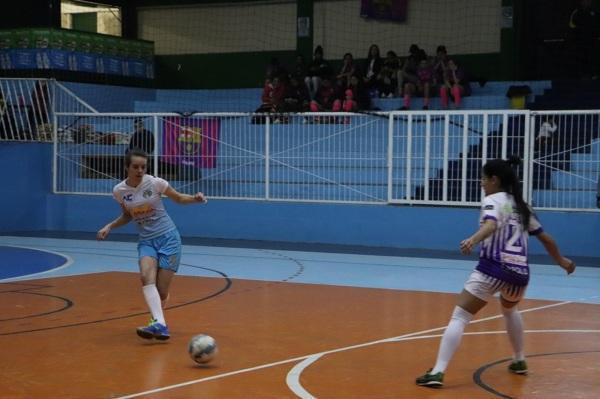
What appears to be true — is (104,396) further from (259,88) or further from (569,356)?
(259,88)

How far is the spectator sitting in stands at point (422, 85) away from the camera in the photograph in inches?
905

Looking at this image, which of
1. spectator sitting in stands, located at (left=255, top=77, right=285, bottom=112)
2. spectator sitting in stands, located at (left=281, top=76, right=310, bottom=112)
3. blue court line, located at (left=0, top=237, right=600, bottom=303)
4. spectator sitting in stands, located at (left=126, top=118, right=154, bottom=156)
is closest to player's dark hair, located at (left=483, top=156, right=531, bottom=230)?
blue court line, located at (left=0, top=237, right=600, bottom=303)

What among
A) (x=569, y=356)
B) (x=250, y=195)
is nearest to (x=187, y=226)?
(x=250, y=195)

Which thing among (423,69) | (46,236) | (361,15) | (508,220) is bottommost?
(46,236)

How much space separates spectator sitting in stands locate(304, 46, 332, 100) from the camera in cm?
2481

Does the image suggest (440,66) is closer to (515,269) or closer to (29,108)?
(29,108)

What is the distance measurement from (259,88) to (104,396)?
22141mm

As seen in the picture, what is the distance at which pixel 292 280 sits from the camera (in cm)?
1400

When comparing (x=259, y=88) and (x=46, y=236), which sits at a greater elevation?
(x=259, y=88)

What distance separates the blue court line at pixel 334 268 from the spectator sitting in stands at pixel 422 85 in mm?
6599

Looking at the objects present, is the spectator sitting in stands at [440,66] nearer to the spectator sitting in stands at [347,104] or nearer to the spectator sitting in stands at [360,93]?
the spectator sitting in stands at [360,93]

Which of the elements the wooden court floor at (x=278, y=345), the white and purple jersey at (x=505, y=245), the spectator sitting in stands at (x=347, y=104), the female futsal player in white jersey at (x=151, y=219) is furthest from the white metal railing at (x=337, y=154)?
the white and purple jersey at (x=505, y=245)

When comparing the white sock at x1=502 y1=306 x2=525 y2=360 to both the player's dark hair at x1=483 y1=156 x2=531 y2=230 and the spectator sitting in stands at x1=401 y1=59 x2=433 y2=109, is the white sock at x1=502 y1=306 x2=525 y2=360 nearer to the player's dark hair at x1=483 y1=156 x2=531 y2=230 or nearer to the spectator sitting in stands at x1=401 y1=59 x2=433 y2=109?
the player's dark hair at x1=483 y1=156 x2=531 y2=230

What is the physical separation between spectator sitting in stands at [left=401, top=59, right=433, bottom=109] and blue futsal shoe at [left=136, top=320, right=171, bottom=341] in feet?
48.6
